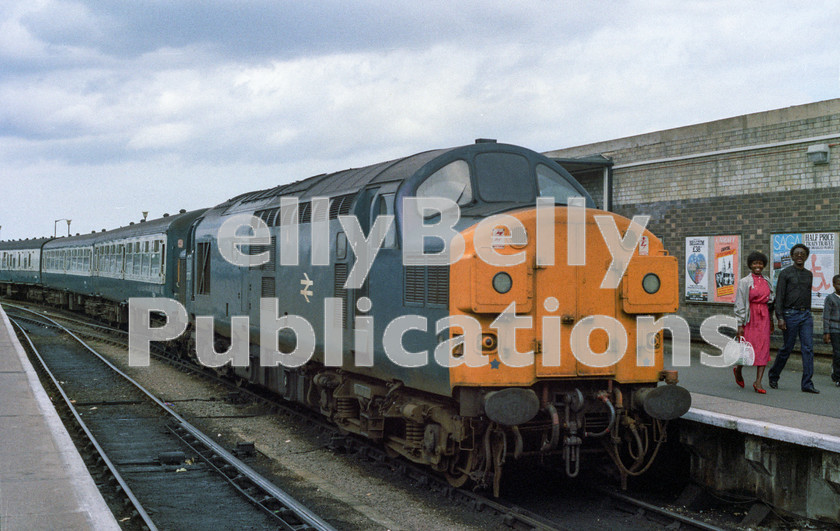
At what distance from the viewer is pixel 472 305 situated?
6.54m

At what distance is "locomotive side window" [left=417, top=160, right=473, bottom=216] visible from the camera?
25.0 feet

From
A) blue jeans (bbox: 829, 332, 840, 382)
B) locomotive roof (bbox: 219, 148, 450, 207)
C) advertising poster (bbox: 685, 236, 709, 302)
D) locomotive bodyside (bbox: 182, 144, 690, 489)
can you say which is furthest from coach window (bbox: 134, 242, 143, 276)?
blue jeans (bbox: 829, 332, 840, 382)

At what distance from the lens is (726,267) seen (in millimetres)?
13625

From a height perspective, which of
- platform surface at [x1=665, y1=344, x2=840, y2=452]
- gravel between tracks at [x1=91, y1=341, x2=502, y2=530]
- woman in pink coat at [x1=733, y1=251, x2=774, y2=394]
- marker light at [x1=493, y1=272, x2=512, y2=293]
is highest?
marker light at [x1=493, y1=272, x2=512, y2=293]

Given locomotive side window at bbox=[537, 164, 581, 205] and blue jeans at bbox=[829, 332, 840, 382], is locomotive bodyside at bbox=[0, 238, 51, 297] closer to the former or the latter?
locomotive side window at bbox=[537, 164, 581, 205]

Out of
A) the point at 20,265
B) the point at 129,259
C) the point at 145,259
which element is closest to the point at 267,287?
the point at 145,259

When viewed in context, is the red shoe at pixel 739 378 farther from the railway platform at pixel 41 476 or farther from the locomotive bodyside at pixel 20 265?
the locomotive bodyside at pixel 20 265

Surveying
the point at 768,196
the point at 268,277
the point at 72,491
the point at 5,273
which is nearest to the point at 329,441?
the point at 268,277

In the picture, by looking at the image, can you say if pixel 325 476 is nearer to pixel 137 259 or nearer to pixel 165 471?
pixel 165 471

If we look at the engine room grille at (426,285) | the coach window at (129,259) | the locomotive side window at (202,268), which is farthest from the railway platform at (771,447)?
the coach window at (129,259)

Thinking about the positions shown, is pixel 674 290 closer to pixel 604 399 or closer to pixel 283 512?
pixel 604 399

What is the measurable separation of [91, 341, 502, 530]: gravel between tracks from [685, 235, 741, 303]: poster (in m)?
7.45

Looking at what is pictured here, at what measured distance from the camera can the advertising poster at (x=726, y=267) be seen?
13453 mm

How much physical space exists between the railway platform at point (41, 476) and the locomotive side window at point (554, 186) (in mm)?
4943
